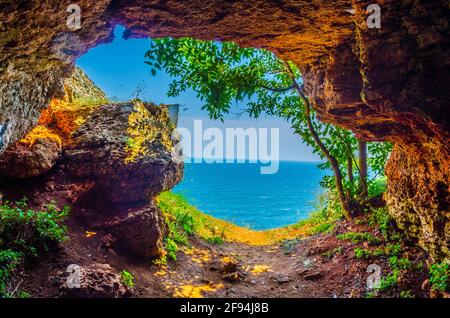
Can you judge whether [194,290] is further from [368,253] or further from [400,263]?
[400,263]

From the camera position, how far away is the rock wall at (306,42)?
151 inches

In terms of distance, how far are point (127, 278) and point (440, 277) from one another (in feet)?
19.1

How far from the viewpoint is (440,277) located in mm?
4684

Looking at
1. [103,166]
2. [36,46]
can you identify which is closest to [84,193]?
[103,166]

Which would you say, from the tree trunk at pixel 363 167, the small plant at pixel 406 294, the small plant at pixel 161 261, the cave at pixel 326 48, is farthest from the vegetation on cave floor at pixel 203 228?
the small plant at pixel 406 294

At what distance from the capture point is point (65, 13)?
3.68 meters

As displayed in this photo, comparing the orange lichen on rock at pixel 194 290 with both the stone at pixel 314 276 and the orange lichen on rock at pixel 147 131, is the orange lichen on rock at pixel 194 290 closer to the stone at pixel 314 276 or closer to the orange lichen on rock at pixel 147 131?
the stone at pixel 314 276

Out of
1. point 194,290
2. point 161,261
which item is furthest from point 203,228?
point 194,290

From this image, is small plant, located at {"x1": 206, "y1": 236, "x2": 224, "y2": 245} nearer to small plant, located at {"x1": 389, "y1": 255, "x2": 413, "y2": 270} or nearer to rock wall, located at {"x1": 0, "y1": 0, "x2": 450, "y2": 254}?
small plant, located at {"x1": 389, "y1": 255, "x2": 413, "y2": 270}

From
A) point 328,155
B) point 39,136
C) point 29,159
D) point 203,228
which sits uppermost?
point 39,136

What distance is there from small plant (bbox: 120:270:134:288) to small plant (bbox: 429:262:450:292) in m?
5.56

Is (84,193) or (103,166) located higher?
(103,166)

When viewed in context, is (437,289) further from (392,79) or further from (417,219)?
(392,79)
